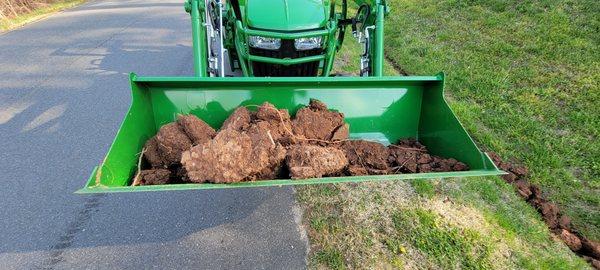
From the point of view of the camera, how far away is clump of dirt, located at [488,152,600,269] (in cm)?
314

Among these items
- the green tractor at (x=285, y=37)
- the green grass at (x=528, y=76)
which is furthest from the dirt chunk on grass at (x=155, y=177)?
the green grass at (x=528, y=76)

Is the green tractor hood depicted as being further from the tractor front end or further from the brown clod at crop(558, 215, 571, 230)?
the brown clod at crop(558, 215, 571, 230)

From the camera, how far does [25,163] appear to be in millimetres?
4129

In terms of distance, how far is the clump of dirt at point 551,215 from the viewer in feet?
10.3

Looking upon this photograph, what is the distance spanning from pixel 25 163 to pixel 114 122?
1.08m

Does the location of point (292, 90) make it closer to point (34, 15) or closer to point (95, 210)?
point (95, 210)

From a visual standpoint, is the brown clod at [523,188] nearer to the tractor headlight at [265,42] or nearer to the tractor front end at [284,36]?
the tractor front end at [284,36]

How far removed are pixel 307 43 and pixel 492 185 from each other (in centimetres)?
216

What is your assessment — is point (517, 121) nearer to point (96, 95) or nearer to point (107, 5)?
point (96, 95)

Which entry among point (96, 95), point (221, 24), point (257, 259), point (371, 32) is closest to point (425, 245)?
point (257, 259)

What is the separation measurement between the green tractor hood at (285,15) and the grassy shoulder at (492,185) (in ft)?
4.95

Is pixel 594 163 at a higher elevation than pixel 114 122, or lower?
lower

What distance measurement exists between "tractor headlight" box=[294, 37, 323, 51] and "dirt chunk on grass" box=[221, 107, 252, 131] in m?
1.00

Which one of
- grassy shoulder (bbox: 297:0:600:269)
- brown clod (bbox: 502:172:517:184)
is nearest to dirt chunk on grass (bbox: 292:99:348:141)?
grassy shoulder (bbox: 297:0:600:269)
